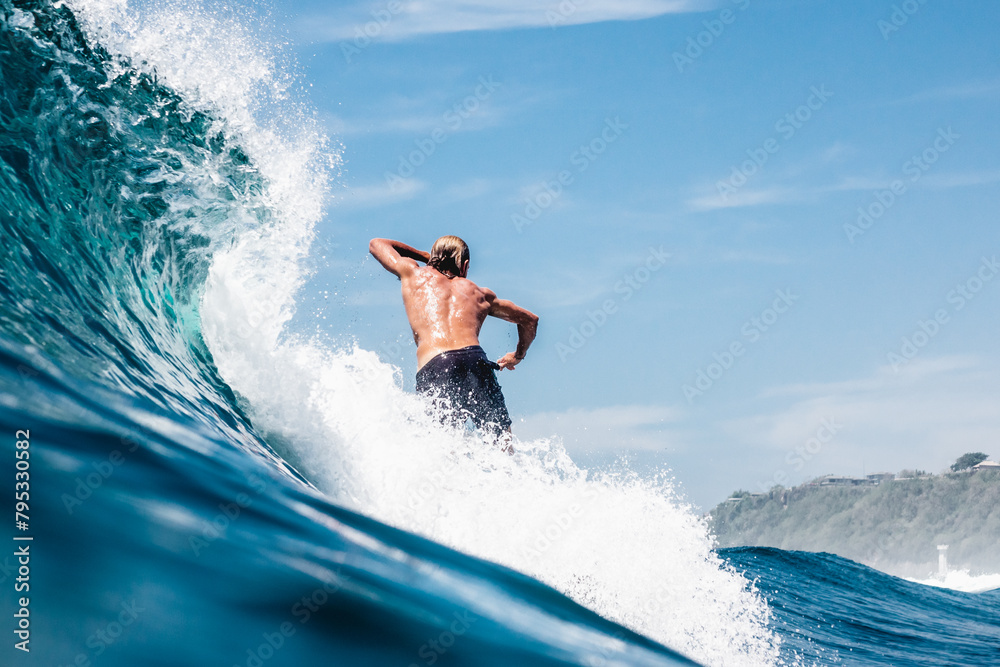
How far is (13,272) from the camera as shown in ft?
9.93

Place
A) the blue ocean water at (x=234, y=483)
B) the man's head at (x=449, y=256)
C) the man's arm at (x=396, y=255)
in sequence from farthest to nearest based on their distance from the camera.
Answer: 1. the man's arm at (x=396, y=255)
2. the man's head at (x=449, y=256)
3. the blue ocean water at (x=234, y=483)

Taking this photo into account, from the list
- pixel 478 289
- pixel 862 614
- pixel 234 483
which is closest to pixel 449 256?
pixel 478 289

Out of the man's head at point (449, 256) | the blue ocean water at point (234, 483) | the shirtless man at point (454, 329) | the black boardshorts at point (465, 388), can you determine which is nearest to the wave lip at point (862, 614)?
the blue ocean water at point (234, 483)

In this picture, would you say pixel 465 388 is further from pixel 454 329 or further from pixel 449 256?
pixel 449 256

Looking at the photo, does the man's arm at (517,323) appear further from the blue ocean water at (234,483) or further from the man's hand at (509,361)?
the blue ocean water at (234,483)

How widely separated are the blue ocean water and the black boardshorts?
8.9 inches

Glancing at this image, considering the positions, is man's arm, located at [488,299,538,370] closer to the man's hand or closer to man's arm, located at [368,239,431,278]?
the man's hand

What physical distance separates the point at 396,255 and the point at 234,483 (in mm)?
3235

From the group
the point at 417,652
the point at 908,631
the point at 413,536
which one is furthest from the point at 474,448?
the point at 908,631

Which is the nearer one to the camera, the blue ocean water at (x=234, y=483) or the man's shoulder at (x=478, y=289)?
the blue ocean water at (x=234, y=483)

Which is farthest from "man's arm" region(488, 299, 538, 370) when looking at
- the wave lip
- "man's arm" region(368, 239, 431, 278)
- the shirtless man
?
the wave lip

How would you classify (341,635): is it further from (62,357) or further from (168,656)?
(62,357)

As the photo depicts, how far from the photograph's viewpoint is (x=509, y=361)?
534cm

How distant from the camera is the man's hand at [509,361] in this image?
5300 millimetres
